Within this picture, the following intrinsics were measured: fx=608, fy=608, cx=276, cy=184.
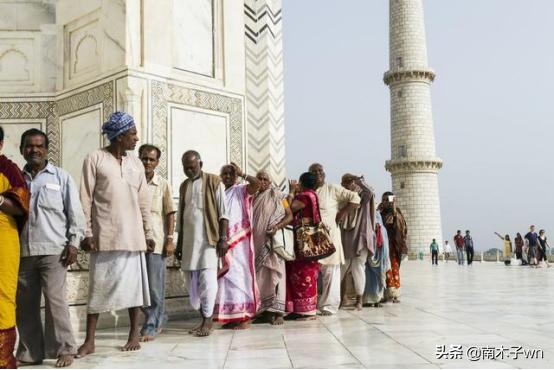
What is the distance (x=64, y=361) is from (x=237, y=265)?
2026 mm

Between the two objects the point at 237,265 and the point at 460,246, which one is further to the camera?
the point at 460,246

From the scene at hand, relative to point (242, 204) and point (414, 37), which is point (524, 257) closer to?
point (414, 37)

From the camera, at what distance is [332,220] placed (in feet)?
21.5

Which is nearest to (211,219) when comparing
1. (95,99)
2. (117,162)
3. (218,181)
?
(218,181)

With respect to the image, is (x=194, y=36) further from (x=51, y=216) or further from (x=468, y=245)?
(x=468, y=245)

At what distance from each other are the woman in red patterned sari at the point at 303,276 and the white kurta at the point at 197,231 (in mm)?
1134

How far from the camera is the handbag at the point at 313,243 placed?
592 cm

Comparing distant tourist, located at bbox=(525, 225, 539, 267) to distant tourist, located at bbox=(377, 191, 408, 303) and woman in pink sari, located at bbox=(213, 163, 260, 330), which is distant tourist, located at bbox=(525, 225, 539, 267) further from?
woman in pink sari, located at bbox=(213, 163, 260, 330)

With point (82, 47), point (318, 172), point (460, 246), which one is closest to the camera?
point (318, 172)

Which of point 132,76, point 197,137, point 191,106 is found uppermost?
point 132,76

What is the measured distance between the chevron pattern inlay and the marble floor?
7.52ft

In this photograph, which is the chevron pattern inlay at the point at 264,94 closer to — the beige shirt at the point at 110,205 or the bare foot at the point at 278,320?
the bare foot at the point at 278,320

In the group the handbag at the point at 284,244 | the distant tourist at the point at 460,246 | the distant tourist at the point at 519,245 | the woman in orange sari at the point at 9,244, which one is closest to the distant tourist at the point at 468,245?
the distant tourist at the point at 460,246

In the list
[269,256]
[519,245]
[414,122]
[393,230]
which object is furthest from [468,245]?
[269,256]
